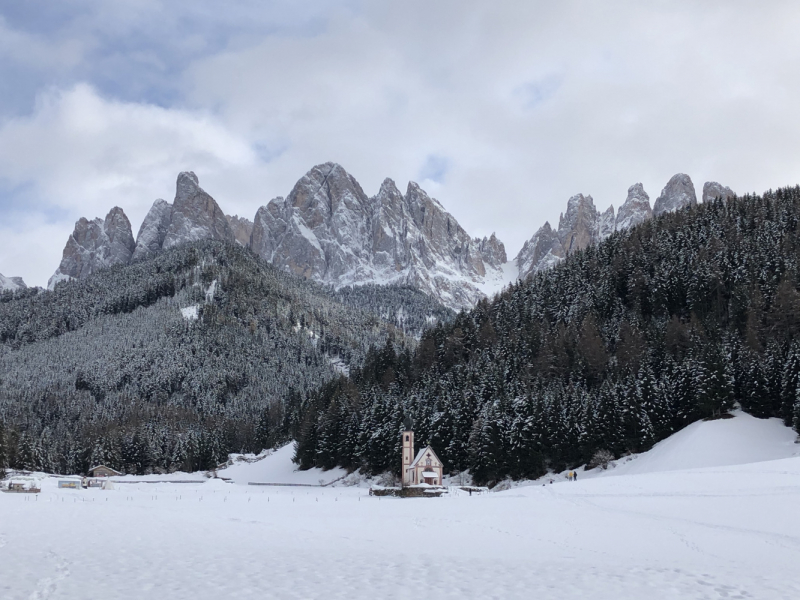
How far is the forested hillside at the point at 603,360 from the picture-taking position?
6309 cm

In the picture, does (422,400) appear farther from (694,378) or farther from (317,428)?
(694,378)

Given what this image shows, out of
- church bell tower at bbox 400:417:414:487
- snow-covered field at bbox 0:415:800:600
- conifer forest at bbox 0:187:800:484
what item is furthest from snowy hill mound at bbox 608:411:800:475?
church bell tower at bbox 400:417:414:487

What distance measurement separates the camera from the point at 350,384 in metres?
101

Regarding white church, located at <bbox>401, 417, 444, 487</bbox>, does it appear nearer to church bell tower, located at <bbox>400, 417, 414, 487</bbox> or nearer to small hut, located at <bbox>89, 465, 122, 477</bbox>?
church bell tower, located at <bbox>400, 417, 414, 487</bbox>

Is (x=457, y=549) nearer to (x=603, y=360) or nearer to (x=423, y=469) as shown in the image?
(x=423, y=469)

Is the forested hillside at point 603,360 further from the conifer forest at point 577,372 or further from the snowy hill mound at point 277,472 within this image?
the snowy hill mound at point 277,472

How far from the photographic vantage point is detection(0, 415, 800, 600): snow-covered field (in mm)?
12344

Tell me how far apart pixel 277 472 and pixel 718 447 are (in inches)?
2707

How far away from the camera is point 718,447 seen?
175 feet

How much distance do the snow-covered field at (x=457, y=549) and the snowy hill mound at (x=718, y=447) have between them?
12726 mm

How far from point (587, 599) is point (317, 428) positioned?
85992mm

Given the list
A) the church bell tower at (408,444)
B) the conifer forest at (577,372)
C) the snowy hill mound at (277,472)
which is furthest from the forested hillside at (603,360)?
the church bell tower at (408,444)

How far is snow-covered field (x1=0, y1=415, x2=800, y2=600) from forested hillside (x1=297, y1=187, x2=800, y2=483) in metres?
24.0

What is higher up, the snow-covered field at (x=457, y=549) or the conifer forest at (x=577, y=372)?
the conifer forest at (x=577, y=372)
